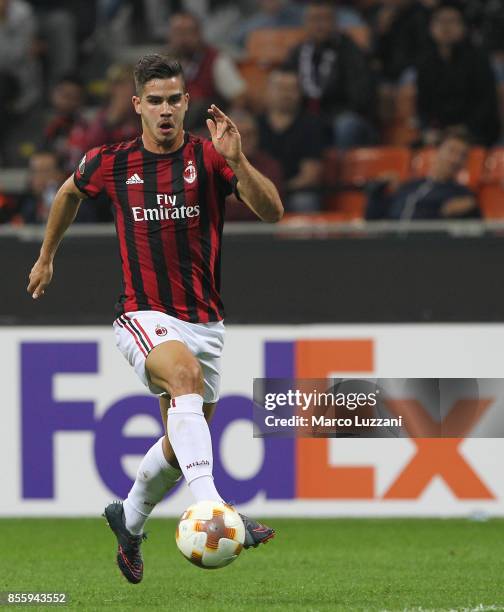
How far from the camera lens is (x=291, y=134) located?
1091cm

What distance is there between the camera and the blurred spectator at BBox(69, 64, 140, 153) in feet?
38.0

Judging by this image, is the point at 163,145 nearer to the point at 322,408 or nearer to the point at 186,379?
the point at 186,379

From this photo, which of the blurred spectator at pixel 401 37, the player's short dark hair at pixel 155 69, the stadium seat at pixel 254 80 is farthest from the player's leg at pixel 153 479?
the blurred spectator at pixel 401 37

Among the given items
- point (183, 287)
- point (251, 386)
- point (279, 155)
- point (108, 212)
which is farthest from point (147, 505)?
point (279, 155)

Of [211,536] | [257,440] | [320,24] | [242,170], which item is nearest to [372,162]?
[320,24]

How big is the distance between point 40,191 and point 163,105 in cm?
462

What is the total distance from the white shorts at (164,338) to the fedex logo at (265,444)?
267 centimetres

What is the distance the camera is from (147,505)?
639cm

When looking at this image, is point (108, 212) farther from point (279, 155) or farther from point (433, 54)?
point (433, 54)

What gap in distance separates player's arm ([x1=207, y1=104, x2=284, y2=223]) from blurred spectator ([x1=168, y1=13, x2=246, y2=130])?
6284 mm

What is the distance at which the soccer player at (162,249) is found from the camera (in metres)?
5.95

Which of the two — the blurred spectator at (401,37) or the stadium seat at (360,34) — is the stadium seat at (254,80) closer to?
the stadium seat at (360,34)

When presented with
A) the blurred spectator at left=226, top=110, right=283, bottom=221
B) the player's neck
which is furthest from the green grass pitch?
the blurred spectator at left=226, top=110, right=283, bottom=221

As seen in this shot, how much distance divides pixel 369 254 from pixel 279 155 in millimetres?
2141
